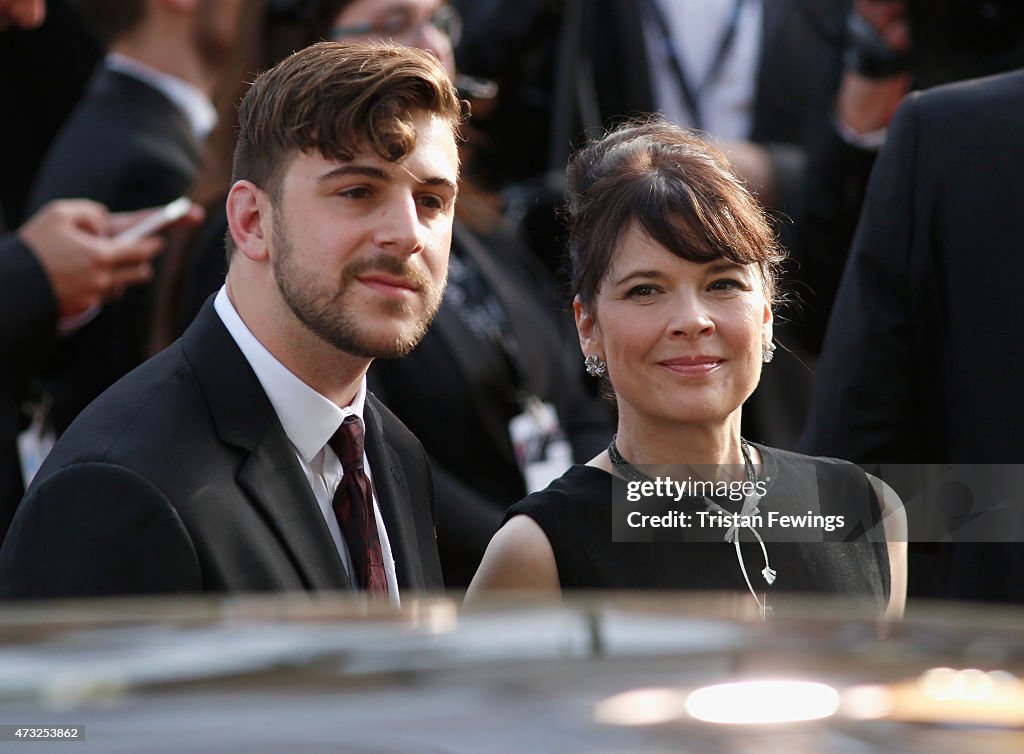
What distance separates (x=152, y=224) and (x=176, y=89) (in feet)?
2.00

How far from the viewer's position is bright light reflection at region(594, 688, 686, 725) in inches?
44.4

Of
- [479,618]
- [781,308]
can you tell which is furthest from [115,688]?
[781,308]

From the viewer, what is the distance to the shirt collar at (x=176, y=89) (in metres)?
4.17

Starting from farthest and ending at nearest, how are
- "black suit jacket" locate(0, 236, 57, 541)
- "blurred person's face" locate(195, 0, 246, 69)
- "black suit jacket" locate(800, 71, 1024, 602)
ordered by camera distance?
"blurred person's face" locate(195, 0, 246, 69) → "black suit jacket" locate(0, 236, 57, 541) → "black suit jacket" locate(800, 71, 1024, 602)

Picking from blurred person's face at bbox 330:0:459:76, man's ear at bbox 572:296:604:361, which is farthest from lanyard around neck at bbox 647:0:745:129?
man's ear at bbox 572:296:604:361

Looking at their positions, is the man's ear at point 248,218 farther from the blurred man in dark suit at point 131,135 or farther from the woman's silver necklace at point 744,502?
the blurred man in dark suit at point 131,135

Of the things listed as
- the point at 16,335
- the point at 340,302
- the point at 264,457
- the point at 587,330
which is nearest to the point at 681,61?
the point at 16,335

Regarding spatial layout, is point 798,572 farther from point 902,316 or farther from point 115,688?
point 115,688

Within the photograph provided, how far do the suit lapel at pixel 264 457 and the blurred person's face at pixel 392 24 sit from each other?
5.36 ft

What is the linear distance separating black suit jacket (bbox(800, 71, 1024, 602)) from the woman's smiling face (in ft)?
1.79

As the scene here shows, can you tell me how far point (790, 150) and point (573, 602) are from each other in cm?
323

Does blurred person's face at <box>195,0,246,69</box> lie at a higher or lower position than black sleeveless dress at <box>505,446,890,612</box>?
higher

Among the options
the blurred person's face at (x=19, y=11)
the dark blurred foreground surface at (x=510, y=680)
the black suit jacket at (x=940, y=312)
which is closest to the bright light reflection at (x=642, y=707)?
the dark blurred foreground surface at (x=510, y=680)

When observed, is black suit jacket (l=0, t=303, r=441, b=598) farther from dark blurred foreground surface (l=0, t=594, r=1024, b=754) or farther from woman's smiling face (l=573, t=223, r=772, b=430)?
dark blurred foreground surface (l=0, t=594, r=1024, b=754)
